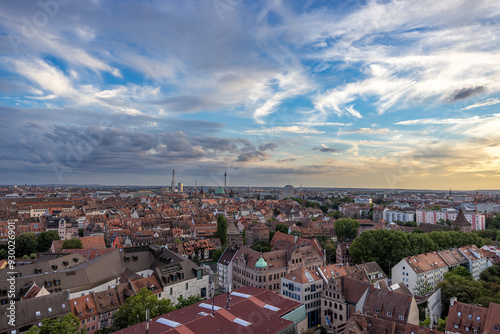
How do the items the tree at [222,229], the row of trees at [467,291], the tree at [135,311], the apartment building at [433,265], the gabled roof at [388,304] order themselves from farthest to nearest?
the tree at [222,229] → the apartment building at [433,265] → the row of trees at [467,291] → the gabled roof at [388,304] → the tree at [135,311]

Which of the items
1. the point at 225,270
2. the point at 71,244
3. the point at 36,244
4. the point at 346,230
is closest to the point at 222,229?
the point at 225,270

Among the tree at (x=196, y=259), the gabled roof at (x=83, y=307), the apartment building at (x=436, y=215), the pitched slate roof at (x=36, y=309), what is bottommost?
the tree at (x=196, y=259)

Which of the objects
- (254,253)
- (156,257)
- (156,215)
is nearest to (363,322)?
(254,253)

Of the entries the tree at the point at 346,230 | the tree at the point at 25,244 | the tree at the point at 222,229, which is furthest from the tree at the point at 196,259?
the tree at the point at 346,230

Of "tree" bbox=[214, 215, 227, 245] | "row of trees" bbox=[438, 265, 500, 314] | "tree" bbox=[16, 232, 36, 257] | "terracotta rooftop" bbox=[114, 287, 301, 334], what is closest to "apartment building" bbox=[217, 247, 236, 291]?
"terracotta rooftop" bbox=[114, 287, 301, 334]

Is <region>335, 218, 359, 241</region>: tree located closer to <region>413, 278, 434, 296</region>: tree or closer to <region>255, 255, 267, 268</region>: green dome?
<region>413, 278, 434, 296</region>: tree

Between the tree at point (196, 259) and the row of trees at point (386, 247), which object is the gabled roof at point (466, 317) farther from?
the tree at point (196, 259)

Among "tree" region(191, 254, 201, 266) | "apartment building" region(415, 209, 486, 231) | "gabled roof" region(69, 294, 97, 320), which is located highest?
"apartment building" region(415, 209, 486, 231)

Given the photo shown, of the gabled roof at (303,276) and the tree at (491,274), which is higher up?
the gabled roof at (303,276)
